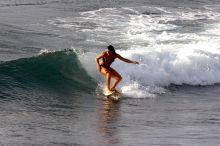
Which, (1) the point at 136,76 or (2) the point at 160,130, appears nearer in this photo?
(2) the point at 160,130

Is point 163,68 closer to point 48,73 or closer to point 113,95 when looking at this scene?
point 113,95

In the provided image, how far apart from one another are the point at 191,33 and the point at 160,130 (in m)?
13.8

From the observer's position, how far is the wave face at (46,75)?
16341 millimetres

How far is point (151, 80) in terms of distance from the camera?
733 inches

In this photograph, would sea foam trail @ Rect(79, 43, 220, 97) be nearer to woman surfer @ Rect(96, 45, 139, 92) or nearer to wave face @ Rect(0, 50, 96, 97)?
wave face @ Rect(0, 50, 96, 97)

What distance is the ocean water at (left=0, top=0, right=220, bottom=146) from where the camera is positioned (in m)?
12.1

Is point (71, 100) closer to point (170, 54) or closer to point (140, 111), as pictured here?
point (140, 111)

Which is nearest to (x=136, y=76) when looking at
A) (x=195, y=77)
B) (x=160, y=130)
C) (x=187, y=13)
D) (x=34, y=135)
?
(x=195, y=77)

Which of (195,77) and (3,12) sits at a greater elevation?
(3,12)

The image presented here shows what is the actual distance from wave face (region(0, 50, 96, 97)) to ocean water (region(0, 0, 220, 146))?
0.10 ft

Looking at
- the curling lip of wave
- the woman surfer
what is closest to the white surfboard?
the woman surfer

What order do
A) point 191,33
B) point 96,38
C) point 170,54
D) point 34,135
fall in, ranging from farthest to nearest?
point 191,33
point 96,38
point 170,54
point 34,135

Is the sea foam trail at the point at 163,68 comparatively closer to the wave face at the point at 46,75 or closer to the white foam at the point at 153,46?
the white foam at the point at 153,46

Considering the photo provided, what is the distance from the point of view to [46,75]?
57.3ft
